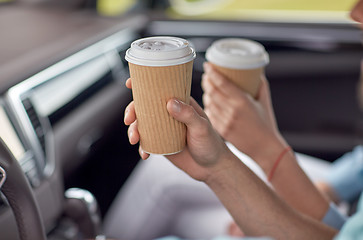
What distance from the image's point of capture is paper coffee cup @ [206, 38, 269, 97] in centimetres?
113

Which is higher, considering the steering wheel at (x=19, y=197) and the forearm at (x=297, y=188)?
the steering wheel at (x=19, y=197)

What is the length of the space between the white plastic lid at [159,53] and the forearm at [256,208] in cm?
26

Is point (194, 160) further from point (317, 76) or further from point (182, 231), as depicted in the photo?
point (317, 76)

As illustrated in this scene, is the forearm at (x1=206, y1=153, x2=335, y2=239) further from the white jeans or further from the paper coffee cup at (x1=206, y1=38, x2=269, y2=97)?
the white jeans

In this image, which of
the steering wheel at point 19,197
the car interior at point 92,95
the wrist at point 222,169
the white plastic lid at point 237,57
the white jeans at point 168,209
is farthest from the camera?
the white jeans at point 168,209

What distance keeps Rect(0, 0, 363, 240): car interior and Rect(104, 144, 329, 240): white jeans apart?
0.66 feet

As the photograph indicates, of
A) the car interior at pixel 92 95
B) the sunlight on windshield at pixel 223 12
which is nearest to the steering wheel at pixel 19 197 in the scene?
the car interior at pixel 92 95

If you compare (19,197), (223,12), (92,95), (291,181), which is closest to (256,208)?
(291,181)

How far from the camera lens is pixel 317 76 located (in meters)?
2.29

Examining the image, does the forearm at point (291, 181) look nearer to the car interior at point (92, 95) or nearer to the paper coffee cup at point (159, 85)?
the paper coffee cup at point (159, 85)

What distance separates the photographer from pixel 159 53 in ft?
2.50

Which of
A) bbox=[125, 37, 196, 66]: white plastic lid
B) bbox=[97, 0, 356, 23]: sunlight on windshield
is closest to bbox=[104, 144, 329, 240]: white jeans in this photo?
bbox=[125, 37, 196, 66]: white plastic lid

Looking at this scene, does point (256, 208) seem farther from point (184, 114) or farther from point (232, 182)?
point (184, 114)

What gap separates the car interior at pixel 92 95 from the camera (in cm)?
125
